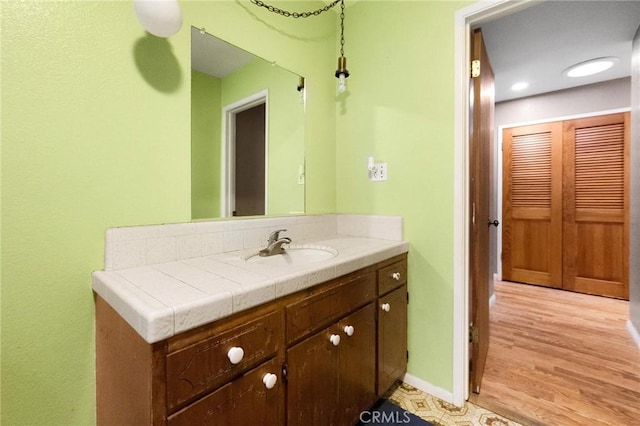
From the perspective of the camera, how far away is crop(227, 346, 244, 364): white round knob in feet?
2.40

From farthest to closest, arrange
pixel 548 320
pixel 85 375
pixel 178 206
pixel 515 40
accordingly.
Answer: pixel 548 320 → pixel 515 40 → pixel 178 206 → pixel 85 375

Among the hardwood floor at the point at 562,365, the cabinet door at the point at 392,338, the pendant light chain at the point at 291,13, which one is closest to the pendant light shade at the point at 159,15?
the pendant light chain at the point at 291,13

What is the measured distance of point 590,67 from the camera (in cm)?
266

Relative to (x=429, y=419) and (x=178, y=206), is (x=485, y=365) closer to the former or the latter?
(x=429, y=419)

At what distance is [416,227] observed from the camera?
1605 millimetres

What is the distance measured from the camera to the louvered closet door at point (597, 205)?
9.68ft

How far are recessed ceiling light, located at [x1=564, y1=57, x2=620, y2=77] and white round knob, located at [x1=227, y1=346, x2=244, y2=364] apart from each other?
3.68m

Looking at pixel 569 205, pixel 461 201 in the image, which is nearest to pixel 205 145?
pixel 461 201

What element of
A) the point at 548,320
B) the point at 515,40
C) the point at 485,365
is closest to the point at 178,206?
the point at 485,365

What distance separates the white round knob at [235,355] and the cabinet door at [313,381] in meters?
0.21

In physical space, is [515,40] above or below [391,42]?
above

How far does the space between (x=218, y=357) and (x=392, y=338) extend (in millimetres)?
1032

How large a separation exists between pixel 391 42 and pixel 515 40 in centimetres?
129

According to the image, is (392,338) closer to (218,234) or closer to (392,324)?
(392,324)
